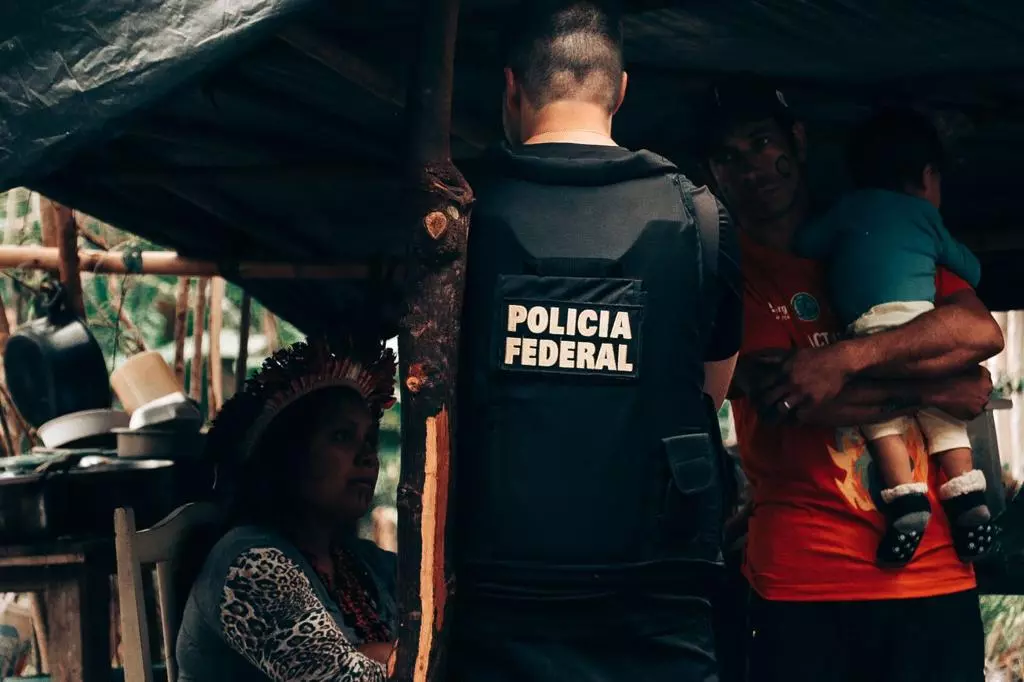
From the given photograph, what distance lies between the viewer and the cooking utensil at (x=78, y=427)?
5.39 metres

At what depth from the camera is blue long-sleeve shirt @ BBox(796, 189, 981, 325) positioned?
10.1ft

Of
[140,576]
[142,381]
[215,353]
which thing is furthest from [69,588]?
[215,353]

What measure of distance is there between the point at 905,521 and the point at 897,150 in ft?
3.18

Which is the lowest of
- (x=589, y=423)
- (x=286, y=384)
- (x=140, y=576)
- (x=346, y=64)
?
(x=140, y=576)

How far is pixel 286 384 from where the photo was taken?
10.8ft

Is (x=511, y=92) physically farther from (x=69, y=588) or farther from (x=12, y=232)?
(x=12, y=232)

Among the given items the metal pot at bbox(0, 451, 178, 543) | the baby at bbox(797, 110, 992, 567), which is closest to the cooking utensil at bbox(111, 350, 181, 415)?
the metal pot at bbox(0, 451, 178, 543)

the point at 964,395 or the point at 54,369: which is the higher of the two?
the point at 54,369

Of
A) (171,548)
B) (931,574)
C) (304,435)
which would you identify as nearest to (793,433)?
(931,574)

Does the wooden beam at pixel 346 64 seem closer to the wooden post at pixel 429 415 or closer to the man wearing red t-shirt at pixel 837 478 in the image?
the wooden post at pixel 429 415

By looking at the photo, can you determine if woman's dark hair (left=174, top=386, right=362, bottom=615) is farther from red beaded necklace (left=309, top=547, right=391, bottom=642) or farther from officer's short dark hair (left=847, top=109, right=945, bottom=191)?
officer's short dark hair (left=847, top=109, right=945, bottom=191)

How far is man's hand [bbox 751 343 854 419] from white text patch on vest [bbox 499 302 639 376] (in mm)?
786

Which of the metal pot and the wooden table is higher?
the metal pot

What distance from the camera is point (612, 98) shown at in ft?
8.19
